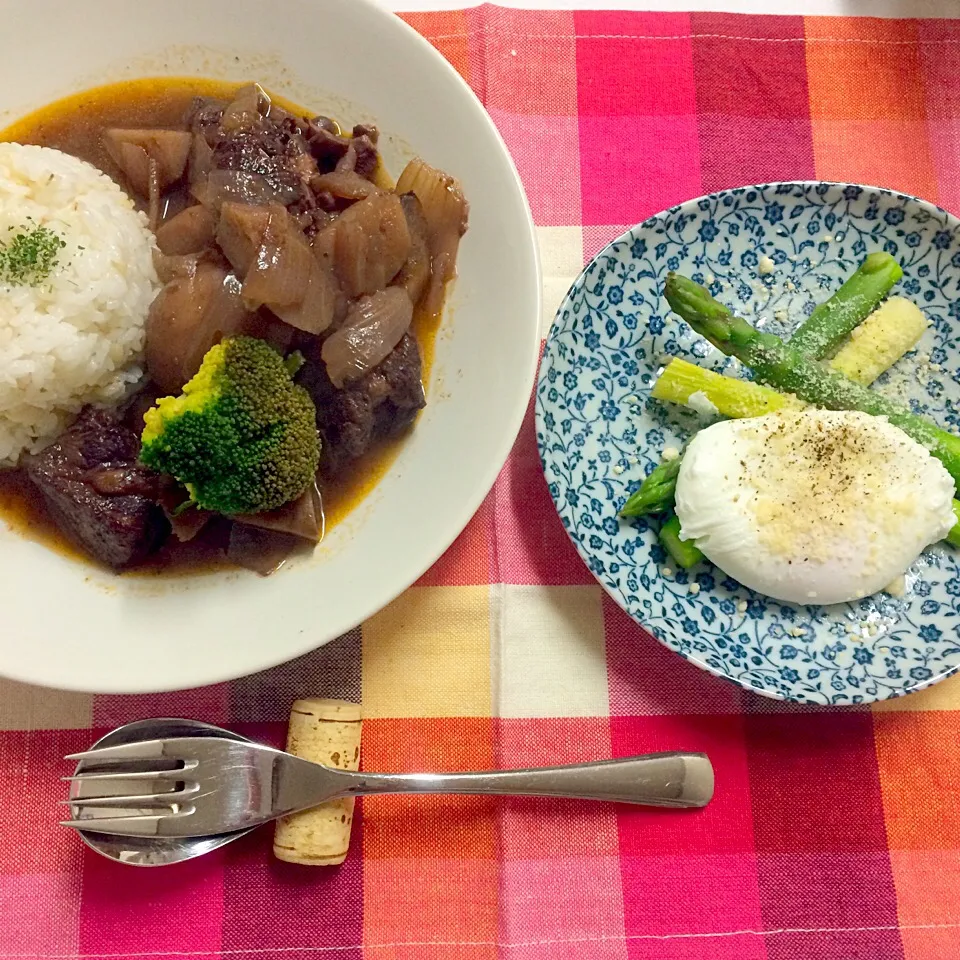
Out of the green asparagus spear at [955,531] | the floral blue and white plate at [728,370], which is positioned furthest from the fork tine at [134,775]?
the green asparagus spear at [955,531]

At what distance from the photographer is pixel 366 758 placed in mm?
2846

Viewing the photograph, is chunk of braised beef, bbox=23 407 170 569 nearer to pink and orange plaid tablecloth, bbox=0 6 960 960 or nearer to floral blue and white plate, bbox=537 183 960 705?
pink and orange plaid tablecloth, bbox=0 6 960 960

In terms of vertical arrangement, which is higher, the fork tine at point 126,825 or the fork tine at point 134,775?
the fork tine at point 134,775

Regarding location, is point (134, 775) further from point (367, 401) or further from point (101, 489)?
point (367, 401)

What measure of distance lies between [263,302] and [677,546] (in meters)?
1.54

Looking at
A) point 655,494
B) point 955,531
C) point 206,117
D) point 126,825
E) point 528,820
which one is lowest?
point 528,820

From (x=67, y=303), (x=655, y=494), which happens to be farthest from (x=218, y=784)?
(x=655, y=494)

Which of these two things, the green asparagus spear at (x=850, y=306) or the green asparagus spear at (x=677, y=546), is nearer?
the green asparagus spear at (x=677, y=546)

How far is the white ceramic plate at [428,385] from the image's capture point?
2.52m

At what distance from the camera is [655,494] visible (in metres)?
2.89

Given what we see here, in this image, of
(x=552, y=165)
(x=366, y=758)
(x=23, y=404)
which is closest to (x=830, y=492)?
(x=552, y=165)

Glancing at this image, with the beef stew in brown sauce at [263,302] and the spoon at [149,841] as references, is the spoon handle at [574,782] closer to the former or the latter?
the spoon at [149,841]

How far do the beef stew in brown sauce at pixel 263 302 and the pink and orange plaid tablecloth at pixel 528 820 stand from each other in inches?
19.5

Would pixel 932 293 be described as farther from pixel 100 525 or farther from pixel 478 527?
pixel 100 525
